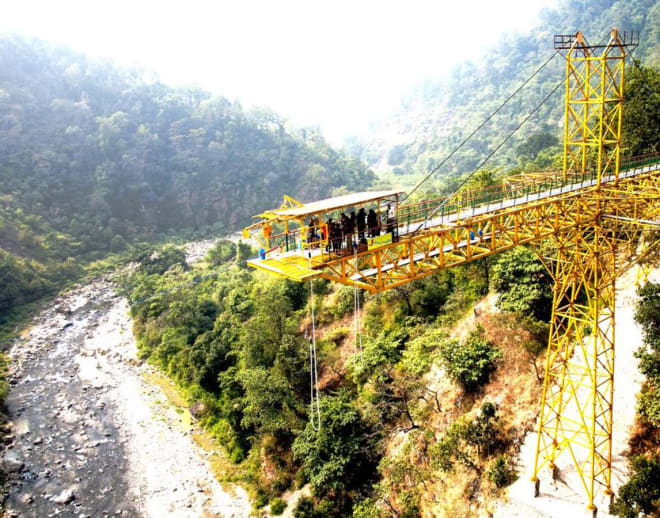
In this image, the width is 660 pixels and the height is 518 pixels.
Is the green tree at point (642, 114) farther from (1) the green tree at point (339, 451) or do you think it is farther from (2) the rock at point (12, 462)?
(2) the rock at point (12, 462)

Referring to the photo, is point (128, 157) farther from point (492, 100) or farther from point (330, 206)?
point (330, 206)

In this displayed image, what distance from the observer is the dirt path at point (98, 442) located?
2272 cm

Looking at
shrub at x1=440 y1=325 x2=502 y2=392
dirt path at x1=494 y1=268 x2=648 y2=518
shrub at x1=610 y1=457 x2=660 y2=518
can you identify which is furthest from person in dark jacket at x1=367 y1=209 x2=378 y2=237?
shrub at x1=610 y1=457 x2=660 y2=518

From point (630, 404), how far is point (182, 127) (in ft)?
289

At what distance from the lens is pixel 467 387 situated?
1969cm

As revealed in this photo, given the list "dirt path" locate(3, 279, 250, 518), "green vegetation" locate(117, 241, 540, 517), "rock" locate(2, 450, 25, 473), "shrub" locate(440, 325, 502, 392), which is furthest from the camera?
"rock" locate(2, 450, 25, 473)

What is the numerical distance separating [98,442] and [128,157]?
6508 centimetres

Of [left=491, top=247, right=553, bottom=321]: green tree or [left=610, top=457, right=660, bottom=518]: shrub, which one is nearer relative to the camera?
[left=610, top=457, right=660, bottom=518]: shrub

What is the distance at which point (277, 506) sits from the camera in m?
21.4

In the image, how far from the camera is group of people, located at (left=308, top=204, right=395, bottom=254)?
457 inches

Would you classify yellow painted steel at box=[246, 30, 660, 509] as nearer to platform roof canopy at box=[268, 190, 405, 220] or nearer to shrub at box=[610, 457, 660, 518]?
shrub at box=[610, 457, 660, 518]

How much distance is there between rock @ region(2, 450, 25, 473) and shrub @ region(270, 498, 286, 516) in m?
13.5

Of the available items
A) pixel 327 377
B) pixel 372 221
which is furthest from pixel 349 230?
pixel 327 377

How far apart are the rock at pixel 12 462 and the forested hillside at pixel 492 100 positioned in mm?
63837
